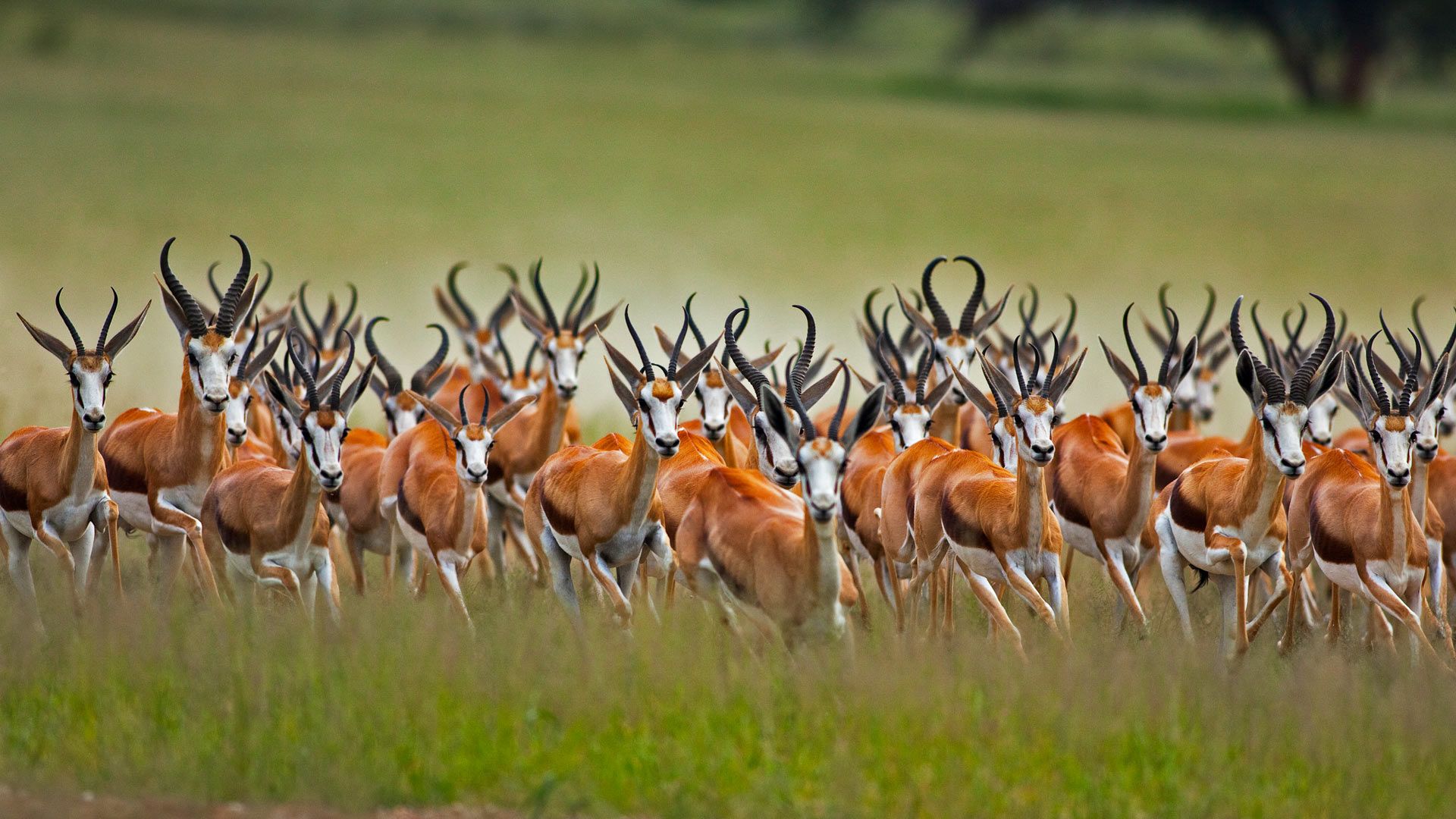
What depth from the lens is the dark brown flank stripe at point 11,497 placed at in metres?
9.94

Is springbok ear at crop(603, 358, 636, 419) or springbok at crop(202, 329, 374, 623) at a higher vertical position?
springbok ear at crop(603, 358, 636, 419)

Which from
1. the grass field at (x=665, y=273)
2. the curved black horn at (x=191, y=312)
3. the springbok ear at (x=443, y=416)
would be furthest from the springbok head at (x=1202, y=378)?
the curved black horn at (x=191, y=312)

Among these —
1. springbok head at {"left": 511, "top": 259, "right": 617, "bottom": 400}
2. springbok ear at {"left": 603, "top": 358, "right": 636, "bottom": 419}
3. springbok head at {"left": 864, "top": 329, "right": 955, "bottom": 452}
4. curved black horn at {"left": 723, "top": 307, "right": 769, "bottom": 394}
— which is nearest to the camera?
curved black horn at {"left": 723, "top": 307, "right": 769, "bottom": 394}

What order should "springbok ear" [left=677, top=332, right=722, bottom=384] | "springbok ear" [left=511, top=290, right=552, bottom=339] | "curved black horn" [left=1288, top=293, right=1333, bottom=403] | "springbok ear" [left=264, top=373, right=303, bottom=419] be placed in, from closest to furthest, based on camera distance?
1. "curved black horn" [left=1288, top=293, right=1333, bottom=403]
2. "springbok ear" [left=677, top=332, right=722, bottom=384]
3. "springbok ear" [left=264, top=373, right=303, bottom=419]
4. "springbok ear" [left=511, top=290, right=552, bottom=339]

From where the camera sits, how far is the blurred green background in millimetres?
33906

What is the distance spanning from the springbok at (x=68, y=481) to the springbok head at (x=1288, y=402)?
20.5 ft

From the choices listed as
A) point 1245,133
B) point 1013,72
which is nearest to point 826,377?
point 1245,133

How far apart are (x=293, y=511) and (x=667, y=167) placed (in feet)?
137

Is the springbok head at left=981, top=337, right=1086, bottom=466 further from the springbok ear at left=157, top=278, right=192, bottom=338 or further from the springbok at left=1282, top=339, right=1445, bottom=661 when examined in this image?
the springbok ear at left=157, top=278, right=192, bottom=338

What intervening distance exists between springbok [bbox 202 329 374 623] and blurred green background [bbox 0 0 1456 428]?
969 centimetres

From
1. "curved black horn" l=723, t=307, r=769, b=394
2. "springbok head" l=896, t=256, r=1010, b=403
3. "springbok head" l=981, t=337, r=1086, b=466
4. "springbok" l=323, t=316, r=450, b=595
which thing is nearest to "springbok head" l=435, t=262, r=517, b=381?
"springbok" l=323, t=316, r=450, b=595

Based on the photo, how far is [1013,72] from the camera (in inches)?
2662

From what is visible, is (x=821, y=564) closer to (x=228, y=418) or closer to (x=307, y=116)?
(x=228, y=418)

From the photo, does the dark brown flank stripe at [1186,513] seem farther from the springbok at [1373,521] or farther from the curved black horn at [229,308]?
the curved black horn at [229,308]
